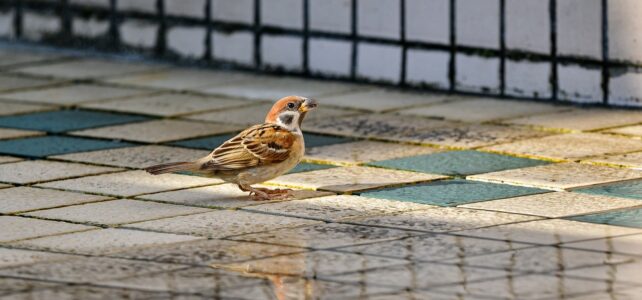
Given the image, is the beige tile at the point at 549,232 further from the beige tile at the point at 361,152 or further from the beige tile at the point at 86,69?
the beige tile at the point at 86,69

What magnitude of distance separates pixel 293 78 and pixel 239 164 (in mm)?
3724

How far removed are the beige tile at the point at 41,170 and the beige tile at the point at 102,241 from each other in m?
1.22

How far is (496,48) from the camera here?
9789 millimetres

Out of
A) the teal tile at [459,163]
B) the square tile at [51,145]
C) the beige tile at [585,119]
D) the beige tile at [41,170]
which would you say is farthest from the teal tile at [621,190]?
the square tile at [51,145]

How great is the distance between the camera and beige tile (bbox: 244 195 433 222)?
6.75 meters

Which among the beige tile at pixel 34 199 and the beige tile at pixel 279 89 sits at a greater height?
the beige tile at pixel 279 89

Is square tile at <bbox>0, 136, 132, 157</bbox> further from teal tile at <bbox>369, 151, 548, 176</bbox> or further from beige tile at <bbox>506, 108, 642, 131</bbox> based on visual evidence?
beige tile at <bbox>506, 108, 642, 131</bbox>

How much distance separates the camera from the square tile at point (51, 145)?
8.29m

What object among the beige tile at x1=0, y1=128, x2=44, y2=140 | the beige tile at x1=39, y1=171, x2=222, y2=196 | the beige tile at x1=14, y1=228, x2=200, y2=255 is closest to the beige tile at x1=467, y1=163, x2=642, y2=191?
the beige tile at x1=39, y1=171, x2=222, y2=196

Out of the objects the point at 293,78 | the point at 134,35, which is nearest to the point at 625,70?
the point at 293,78

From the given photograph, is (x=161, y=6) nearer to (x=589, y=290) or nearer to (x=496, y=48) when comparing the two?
(x=496, y=48)

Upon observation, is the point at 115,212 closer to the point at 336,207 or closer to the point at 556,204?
the point at 336,207

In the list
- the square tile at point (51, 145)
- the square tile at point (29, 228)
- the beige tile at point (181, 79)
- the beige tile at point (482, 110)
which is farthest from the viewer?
the beige tile at point (181, 79)

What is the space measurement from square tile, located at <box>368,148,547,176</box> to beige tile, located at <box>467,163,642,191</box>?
118 mm
